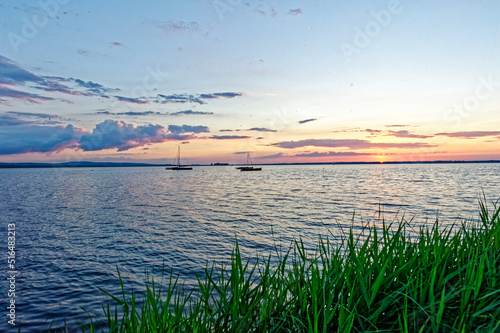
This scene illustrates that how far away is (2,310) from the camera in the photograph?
448 inches

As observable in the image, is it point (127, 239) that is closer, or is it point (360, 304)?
point (360, 304)

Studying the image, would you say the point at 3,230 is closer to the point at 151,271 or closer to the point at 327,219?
the point at 151,271

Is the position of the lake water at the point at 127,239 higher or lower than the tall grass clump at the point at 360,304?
lower

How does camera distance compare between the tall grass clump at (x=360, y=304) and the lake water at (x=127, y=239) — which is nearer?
the tall grass clump at (x=360, y=304)

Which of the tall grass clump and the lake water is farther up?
the tall grass clump

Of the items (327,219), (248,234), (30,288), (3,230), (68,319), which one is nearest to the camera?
(68,319)

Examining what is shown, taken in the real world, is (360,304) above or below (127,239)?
above

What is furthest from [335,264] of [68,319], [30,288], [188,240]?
[188,240]

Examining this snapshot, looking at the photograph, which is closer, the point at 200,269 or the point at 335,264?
the point at 335,264

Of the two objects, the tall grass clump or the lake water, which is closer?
the tall grass clump

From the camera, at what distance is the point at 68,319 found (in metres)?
10.8

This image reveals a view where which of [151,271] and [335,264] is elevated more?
[335,264]

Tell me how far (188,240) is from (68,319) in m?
11.4

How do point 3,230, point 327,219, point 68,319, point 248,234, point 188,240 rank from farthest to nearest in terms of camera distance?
point 327,219, point 3,230, point 248,234, point 188,240, point 68,319
